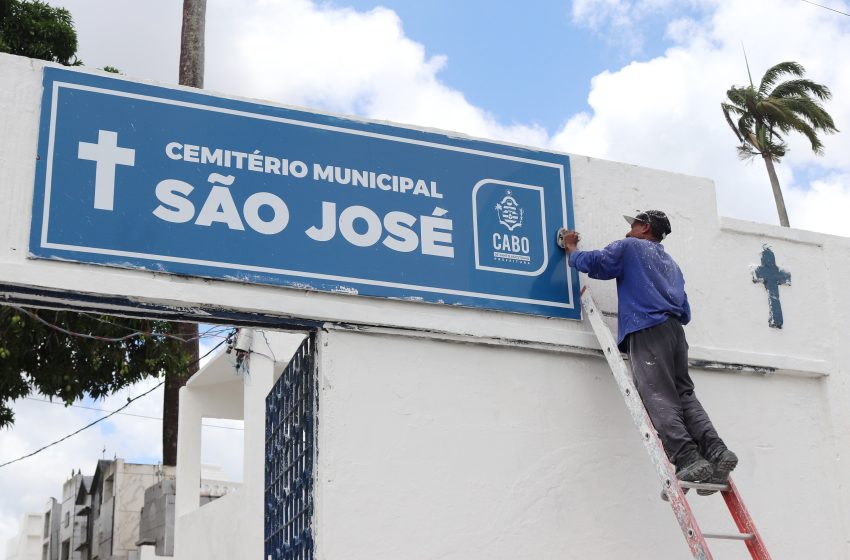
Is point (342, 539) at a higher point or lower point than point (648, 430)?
lower

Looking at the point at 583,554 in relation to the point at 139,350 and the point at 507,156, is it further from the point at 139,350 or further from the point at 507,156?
the point at 139,350

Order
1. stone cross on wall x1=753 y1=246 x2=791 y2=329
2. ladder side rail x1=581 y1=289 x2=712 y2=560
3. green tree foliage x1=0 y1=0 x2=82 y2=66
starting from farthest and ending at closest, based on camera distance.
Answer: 1. green tree foliage x1=0 y1=0 x2=82 y2=66
2. stone cross on wall x1=753 y1=246 x2=791 y2=329
3. ladder side rail x1=581 y1=289 x2=712 y2=560

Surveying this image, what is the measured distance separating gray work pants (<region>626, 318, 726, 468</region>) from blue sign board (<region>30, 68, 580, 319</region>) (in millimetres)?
573

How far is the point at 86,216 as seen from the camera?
16.5 feet

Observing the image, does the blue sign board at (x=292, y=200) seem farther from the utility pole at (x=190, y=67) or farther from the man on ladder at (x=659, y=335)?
the utility pole at (x=190, y=67)

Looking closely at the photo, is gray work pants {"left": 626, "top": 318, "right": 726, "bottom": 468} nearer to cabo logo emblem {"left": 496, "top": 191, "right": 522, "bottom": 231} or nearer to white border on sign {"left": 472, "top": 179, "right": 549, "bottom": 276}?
white border on sign {"left": 472, "top": 179, "right": 549, "bottom": 276}

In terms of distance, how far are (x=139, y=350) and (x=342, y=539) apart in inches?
334

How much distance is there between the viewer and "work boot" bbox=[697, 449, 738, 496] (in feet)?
17.0

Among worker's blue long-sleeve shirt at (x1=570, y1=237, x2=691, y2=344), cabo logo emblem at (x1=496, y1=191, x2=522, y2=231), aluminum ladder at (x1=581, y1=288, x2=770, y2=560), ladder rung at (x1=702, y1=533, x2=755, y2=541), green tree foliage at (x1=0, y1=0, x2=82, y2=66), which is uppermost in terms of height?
green tree foliage at (x1=0, y1=0, x2=82, y2=66)

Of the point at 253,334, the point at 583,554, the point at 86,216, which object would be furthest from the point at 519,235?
the point at 253,334

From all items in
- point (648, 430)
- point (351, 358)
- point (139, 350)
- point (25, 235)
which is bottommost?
point (648, 430)

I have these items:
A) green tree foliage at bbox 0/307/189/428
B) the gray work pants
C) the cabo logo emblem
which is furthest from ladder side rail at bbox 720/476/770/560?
green tree foliage at bbox 0/307/189/428

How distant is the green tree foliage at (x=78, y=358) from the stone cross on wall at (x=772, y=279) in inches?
284

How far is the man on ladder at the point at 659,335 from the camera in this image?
527 centimetres
